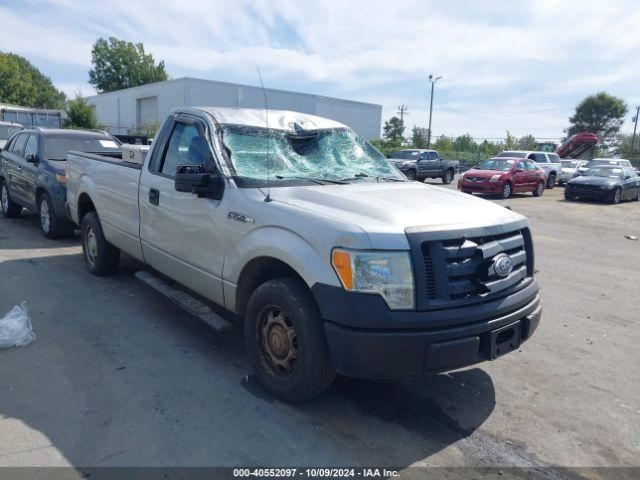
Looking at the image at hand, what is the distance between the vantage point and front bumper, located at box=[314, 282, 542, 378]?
293cm

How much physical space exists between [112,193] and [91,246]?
110cm

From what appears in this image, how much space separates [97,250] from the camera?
6.28 m

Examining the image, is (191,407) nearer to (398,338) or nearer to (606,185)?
(398,338)

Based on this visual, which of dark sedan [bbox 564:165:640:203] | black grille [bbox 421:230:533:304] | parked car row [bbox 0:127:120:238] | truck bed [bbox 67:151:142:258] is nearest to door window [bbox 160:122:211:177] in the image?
truck bed [bbox 67:151:142:258]

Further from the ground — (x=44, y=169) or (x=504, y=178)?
(x=44, y=169)

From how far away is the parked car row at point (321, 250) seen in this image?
2959 millimetres

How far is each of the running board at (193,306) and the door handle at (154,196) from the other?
2.53 feet

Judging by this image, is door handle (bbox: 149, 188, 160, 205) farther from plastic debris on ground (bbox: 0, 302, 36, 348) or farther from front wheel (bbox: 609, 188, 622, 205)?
front wheel (bbox: 609, 188, 622, 205)

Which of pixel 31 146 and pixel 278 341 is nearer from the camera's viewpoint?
pixel 278 341

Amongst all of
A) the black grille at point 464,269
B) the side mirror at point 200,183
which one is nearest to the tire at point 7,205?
the side mirror at point 200,183

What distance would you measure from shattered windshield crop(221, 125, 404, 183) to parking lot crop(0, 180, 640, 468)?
5.17 ft

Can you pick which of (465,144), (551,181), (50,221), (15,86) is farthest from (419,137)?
(50,221)

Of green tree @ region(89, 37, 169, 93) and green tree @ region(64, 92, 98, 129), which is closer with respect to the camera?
green tree @ region(64, 92, 98, 129)

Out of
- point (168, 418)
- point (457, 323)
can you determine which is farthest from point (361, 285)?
point (168, 418)
